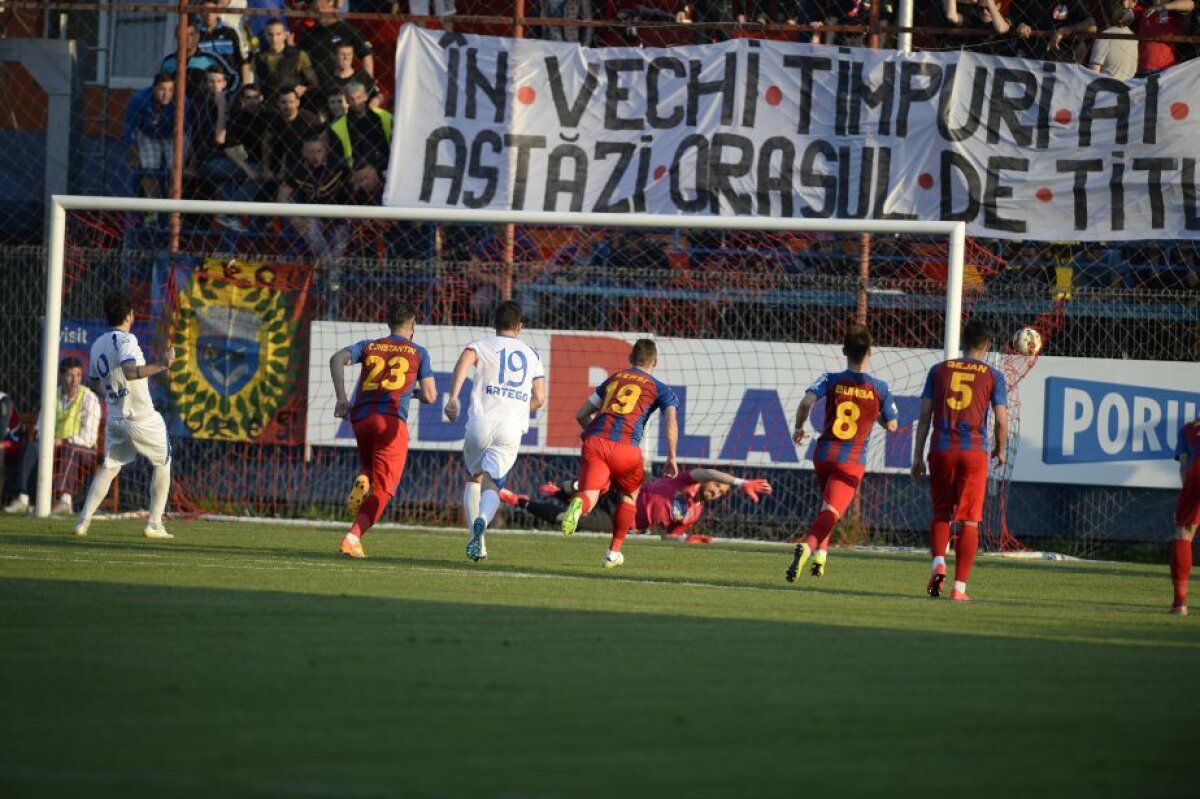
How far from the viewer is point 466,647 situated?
8430mm

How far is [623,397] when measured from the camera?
13805mm

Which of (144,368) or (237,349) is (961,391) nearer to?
(144,368)

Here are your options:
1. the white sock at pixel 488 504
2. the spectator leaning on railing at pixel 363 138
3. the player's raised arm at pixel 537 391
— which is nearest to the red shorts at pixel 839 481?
the player's raised arm at pixel 537 391

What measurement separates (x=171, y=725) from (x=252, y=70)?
53.4 ft

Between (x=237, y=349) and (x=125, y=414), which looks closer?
(x=125, y=414)

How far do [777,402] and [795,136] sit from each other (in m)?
2.93

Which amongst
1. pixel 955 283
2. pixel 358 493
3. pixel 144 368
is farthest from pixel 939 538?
pixel 144 368

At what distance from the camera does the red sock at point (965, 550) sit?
1235 centimetres

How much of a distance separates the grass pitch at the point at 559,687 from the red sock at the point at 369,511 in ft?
2.17

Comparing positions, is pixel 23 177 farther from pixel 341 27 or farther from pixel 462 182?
pixel 462 182

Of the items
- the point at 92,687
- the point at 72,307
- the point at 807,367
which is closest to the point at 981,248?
the point at 807,367

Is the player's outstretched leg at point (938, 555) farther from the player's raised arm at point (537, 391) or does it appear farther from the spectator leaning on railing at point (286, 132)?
the spectator leaning on railing at point (286, 132)

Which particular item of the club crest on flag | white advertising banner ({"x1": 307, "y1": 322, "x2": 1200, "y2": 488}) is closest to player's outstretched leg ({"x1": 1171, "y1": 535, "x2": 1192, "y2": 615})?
white advertising banner ({"x1": 307, "y1": 322, "x2": 1200, "y2": 488})

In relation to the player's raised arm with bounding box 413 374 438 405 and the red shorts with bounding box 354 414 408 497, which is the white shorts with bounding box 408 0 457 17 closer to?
the player's raised arm with bounding box 413 374 438 405
